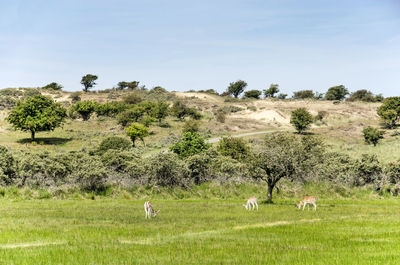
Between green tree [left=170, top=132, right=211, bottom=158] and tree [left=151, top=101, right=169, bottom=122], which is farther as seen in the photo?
tree [left=151, top=101, right=169, bottom=122]

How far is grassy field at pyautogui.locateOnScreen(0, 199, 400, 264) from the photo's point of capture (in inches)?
647

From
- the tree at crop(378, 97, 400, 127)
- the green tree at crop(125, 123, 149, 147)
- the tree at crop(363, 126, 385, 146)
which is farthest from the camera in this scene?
the tree at crop(378, 97, 400, 127)

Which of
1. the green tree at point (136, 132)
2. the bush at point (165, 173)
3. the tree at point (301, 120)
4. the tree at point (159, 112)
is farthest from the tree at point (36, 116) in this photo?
the tree at point (301, 120)

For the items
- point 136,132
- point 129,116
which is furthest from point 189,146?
point 129,116

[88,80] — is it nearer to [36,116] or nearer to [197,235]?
[36,116]

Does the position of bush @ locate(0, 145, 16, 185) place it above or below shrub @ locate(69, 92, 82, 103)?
below

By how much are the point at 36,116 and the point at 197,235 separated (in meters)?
85.0

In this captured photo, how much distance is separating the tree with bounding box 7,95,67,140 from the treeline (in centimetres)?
4868

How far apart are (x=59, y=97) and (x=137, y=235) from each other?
161m

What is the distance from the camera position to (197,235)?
72.5 feet

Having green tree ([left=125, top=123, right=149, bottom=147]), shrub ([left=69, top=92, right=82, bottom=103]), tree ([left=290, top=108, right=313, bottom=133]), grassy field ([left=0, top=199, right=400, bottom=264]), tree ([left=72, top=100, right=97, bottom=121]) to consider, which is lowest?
grassy field ([left=0, top=199, right=400, bottom=264])

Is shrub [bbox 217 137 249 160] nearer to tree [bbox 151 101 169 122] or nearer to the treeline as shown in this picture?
the treeline

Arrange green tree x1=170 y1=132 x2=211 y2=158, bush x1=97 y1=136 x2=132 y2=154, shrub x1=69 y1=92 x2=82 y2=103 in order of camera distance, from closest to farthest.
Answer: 1. green tree x1=170 y1=132 x2=211 y2=158
2. bush x1=97 y1=136 x2=132 y2=154
3. shrub x1=69 y1=92 x2=82 y2=103

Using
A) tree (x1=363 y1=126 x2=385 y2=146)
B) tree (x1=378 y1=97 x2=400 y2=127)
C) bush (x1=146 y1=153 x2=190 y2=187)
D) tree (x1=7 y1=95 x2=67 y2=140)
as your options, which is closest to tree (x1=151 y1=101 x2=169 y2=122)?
tree (x1=7 y1=95 x2=67 y2=140)
